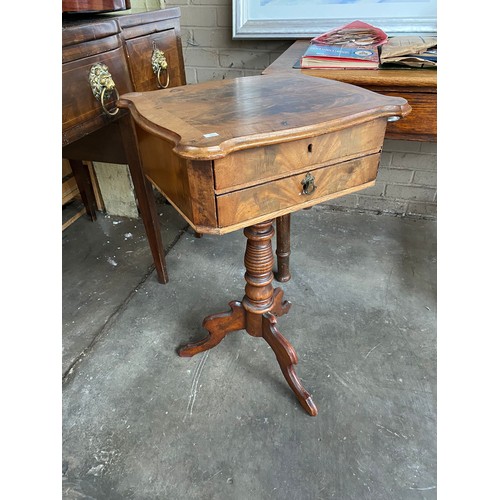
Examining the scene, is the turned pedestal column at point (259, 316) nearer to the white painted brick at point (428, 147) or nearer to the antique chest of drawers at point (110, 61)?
the antique chest of drawers at point (110, 61)

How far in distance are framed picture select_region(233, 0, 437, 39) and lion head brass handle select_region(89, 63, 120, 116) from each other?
88 cm

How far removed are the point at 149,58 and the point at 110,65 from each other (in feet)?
0.75

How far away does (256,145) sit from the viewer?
0.73 meters

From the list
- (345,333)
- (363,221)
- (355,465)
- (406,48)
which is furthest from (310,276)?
(406,48)

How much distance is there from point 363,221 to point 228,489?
147 centimetres

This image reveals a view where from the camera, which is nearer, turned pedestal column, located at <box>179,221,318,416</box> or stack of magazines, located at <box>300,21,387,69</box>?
turned pedestal column, located at <box>179,221,318,416</box>

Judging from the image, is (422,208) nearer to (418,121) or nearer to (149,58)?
A: (418,121)

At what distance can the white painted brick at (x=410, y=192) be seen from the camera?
2020 mm

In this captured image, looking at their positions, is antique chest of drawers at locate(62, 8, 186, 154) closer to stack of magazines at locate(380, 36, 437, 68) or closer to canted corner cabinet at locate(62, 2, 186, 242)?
canted corner cabinet at locate(62, 2, 186, 242)

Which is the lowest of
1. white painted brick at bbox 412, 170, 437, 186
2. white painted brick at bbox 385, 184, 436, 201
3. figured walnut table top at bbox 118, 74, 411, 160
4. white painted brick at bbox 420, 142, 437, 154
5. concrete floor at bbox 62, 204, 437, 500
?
concrete floor at bbox 62, 204, 437, 500

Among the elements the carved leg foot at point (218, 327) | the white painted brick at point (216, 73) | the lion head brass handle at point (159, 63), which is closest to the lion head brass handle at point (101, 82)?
the lion head brass handle at point (159, 63)

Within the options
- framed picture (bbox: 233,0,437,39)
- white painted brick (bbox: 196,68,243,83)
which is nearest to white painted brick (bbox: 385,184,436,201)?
framed picture (bbox: 233,0,437,39)

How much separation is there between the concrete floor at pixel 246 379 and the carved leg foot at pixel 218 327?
42 mm

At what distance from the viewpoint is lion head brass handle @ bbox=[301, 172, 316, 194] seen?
84 cm
